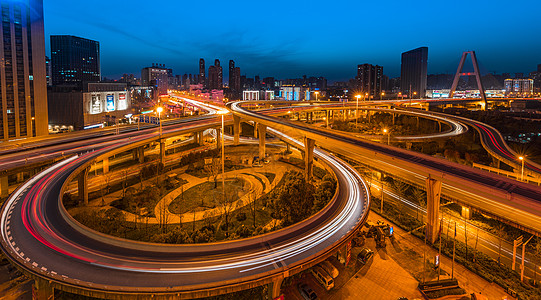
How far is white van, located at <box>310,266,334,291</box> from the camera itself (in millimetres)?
16219

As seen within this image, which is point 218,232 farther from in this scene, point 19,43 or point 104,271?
point 19,43

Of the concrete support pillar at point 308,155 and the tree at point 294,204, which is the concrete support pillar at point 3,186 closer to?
the tree at point 294,204

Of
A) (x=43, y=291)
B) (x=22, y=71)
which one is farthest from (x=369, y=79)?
(x=43, y=291)

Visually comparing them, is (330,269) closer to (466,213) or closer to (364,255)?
(364,255)

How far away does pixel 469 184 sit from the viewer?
19.1m

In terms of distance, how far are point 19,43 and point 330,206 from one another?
60.9m

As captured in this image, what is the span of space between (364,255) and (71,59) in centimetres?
19189

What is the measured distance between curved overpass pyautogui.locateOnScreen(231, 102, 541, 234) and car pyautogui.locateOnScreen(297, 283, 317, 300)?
11.7 meters

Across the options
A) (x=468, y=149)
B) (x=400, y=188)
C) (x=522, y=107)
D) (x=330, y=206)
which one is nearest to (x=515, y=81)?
(x=522, y=107)

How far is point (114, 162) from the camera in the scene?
1759 inches

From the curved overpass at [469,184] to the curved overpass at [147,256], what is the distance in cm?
681

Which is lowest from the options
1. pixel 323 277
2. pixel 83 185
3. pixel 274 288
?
pixel 323 277

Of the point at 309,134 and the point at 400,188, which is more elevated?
the point at 309,134

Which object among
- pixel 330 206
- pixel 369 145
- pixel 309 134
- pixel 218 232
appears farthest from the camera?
pixel 309 134
